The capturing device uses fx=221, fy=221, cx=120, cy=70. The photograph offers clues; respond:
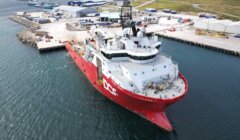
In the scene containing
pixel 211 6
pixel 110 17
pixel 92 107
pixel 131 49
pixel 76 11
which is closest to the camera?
pixel 131 49

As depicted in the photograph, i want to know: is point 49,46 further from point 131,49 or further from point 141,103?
point 141,103

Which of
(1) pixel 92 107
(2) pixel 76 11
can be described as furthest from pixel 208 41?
(2) pixel 76 11

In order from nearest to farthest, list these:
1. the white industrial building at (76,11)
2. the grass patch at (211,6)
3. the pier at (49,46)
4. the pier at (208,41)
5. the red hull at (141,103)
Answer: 1. the red hull at (141,103)
2. the pier at (208,41)
3. the pier at (49,46)
4. the grass patch at (211,6)
5. the white industrial building at (76,11)

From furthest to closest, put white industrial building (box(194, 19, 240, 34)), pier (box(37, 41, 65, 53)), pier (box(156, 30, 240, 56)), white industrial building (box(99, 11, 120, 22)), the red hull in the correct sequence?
white industrial building (box(99, 11, 120, 22)) < white industrial building (box(194, 19, 240, 34)) < pier (box(37, 41, 65, 53)) < pier (box(156, 30, 240, 56)) < the red hull

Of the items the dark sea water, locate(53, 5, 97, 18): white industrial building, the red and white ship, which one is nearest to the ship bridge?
the red and white ship

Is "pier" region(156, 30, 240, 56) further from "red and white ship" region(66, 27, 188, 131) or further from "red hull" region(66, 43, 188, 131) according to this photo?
"red hull" region(66, 43, 188, 131)

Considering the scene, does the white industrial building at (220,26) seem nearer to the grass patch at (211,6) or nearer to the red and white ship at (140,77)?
the grass patch at (211,6)

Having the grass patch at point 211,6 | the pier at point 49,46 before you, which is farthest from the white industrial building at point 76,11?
the pier at point 49,46

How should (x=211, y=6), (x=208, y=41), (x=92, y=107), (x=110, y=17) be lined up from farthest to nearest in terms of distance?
(x=211, y=6) < (x=110, y=17) < (x=208, y=41) < (x=92, y=107)
